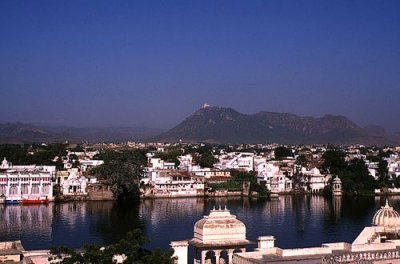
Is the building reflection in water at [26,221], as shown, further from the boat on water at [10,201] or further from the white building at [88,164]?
the white building at [88,164]

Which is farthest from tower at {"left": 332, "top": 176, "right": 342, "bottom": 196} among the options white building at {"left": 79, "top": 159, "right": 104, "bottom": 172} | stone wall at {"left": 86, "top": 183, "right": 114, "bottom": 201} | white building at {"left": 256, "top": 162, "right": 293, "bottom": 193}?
white building at {"left": 79, "top": 159, "right": 104, "bottom": 172}

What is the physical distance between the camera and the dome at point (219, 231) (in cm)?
1823

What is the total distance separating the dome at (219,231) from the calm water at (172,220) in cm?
1474

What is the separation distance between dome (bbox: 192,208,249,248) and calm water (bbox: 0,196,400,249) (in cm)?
1474

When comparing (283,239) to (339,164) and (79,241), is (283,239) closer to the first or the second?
(79,241)

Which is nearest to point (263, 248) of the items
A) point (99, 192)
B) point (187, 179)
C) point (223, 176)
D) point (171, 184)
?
point (99, 192)

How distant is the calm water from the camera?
3662 cm

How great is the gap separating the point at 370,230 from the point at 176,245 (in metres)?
5.88

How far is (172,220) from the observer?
44.3 m

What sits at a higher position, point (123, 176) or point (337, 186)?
point (123, 176)

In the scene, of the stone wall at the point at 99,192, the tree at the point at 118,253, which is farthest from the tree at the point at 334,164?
the tree at the point at 118,253

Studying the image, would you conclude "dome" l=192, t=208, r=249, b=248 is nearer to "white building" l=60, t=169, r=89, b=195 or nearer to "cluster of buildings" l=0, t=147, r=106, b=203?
"cluster of buildings" l=0, t=147, r=106, b=203

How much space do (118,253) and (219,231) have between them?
4.36 m

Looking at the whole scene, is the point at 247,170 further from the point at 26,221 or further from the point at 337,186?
the point at 26,221
